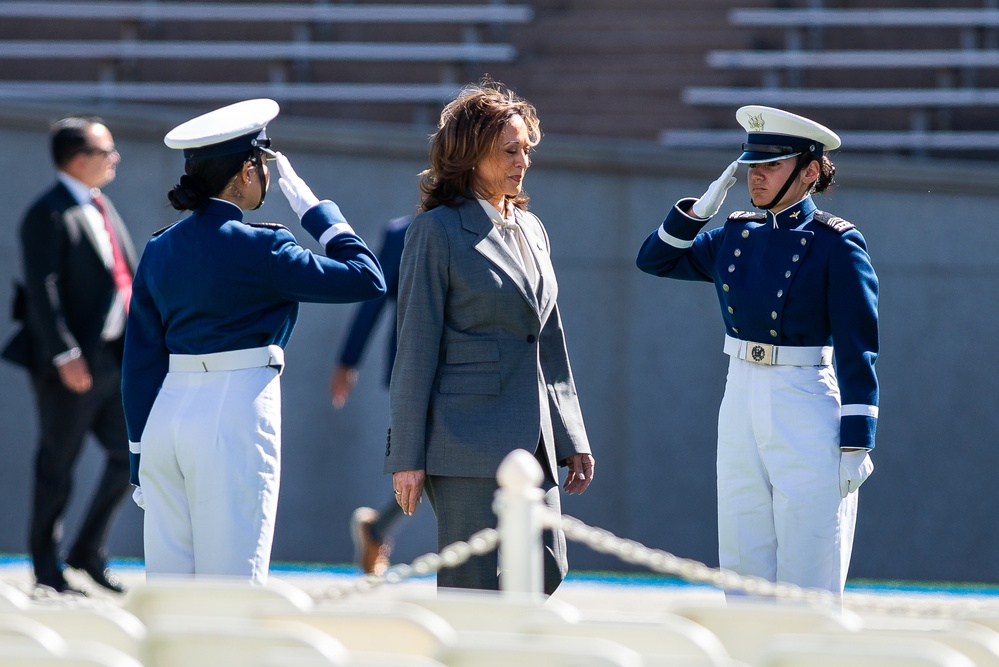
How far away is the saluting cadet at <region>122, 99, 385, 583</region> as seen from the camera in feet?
11.3

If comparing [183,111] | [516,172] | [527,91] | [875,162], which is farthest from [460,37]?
[516,172]

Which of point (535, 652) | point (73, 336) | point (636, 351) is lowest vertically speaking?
point (636, 351)

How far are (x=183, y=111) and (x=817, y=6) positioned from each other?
11.2 feet

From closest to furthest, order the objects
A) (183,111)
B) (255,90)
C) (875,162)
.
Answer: (875,162)
(183,111)
(255,90)

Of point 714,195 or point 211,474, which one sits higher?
point 714,195

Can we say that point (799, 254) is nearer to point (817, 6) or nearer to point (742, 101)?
point (742, 101)

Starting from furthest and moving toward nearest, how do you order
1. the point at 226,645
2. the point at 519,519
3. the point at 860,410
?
1. the point at 860,410
2. the point at 519,519
3. the point at 226,645

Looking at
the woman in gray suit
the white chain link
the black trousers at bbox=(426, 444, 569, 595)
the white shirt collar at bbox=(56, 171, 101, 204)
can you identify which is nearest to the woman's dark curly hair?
the woman in gray suit

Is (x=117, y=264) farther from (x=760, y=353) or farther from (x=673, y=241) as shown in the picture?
(x=760, y=353)

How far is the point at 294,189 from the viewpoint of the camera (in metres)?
3.70

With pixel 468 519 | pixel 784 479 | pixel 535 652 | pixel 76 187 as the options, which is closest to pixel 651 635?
pixel 535 652

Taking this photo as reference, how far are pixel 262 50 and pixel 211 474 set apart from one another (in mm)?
5079

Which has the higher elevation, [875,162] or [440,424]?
[875,162]

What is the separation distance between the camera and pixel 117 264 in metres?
5.51
